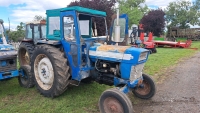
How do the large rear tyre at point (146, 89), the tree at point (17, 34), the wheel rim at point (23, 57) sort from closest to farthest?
1. the large rear tyre at point (146, 89)
2. the wheel rim at point (23, 57)
3. the tree at point (17, 34)

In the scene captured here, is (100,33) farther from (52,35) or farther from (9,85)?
(9,85)

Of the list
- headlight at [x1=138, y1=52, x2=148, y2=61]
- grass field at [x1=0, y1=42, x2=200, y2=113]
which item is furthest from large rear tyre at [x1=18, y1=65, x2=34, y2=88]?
headlight at [x1=138, y1=52, x2=148, y2=61]

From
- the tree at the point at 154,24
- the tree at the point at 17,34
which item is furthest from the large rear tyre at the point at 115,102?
the tree at the point at 154,24

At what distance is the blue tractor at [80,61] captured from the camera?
3883mm

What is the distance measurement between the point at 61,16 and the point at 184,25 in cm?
3836

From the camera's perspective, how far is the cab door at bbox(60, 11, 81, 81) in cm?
422

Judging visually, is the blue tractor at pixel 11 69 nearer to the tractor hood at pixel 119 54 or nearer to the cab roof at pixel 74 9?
the cab roof at pixel 74 9

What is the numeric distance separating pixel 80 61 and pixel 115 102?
53.6 inches

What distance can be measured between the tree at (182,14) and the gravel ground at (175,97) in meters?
34.3

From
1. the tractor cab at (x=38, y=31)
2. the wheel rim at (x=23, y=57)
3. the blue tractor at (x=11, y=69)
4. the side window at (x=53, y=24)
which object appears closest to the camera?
the side window at (x=53, y=24)

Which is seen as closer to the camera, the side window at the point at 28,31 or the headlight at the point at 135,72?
the headlight at the point at 135,72

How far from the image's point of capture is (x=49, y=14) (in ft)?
15.9

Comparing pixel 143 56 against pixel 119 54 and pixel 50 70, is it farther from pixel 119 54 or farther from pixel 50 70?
pixel 50 70

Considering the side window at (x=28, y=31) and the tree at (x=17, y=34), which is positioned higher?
the tree at (x=17, y=34)
